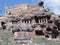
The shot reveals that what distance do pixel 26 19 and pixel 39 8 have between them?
863cm

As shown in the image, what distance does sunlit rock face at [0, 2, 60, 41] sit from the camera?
34.8 m

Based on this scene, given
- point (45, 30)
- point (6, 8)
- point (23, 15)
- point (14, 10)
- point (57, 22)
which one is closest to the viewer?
point (45, 30)

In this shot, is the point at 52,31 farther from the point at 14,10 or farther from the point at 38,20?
the point at 14,10

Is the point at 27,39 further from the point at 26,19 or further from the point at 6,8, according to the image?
the point at 6,8

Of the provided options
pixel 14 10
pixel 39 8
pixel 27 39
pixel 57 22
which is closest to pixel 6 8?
pixel 14 10

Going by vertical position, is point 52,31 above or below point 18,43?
below

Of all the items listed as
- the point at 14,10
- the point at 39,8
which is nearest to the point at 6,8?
the point at 14,10

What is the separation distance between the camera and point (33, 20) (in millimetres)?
53906

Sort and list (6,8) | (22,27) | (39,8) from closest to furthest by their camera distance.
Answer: (22,27), (39,8), (6,8)

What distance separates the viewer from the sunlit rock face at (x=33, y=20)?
114 ft

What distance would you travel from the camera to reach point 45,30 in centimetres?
4022

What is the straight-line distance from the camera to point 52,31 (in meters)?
43.2

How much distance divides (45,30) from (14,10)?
2616cm

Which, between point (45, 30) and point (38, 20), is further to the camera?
point (38, 20)
